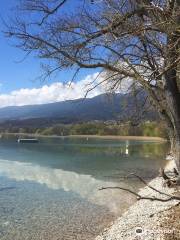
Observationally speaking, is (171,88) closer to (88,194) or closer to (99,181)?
(88,194)

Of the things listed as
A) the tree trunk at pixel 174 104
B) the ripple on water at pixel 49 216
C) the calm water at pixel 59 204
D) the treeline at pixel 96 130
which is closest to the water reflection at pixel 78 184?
the calm water at pixel 59 204

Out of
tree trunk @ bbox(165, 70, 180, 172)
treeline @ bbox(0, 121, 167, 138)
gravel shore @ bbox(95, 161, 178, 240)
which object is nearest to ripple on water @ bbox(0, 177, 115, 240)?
gravel shore @ bbox(95, 161, 178, 240)

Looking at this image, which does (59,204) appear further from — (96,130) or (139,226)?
(96,130)

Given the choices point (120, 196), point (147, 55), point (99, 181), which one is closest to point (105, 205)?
point (120, 196)

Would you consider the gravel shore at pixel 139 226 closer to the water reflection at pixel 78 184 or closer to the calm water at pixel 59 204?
the calm water at pixel 59 204

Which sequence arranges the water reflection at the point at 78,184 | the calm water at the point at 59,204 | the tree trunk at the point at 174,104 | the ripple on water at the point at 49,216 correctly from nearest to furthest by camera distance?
1. the tree trunk at the point at 174,104
2. the ripple on water at the point at 49,216
3. the calm water at the point at 59,204
4. the water reflection at the point at 78,184

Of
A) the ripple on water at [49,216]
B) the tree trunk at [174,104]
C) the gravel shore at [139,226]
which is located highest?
the tree trunk at [174,104]

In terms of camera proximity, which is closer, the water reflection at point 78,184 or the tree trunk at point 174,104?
the tree trunk at point 174,104

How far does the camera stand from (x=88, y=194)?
23562mm

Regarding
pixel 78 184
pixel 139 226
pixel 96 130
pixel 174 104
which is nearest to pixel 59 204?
pixel 139 226

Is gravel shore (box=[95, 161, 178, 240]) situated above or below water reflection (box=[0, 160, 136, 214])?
above

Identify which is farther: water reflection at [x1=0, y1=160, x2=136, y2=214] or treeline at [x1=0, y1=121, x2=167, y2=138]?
treeline at [x1=0, y1=121, x2=167, y2=138]

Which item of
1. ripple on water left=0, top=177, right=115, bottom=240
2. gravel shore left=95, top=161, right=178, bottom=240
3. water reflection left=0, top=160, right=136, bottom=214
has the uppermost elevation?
gravel shore left=95, top=161, right=178, bottom=240

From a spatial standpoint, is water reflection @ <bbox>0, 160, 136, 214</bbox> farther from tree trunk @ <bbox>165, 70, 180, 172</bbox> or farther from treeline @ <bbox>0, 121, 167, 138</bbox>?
treeline @ <bbox>0, 121, 167, 138</bbox>
